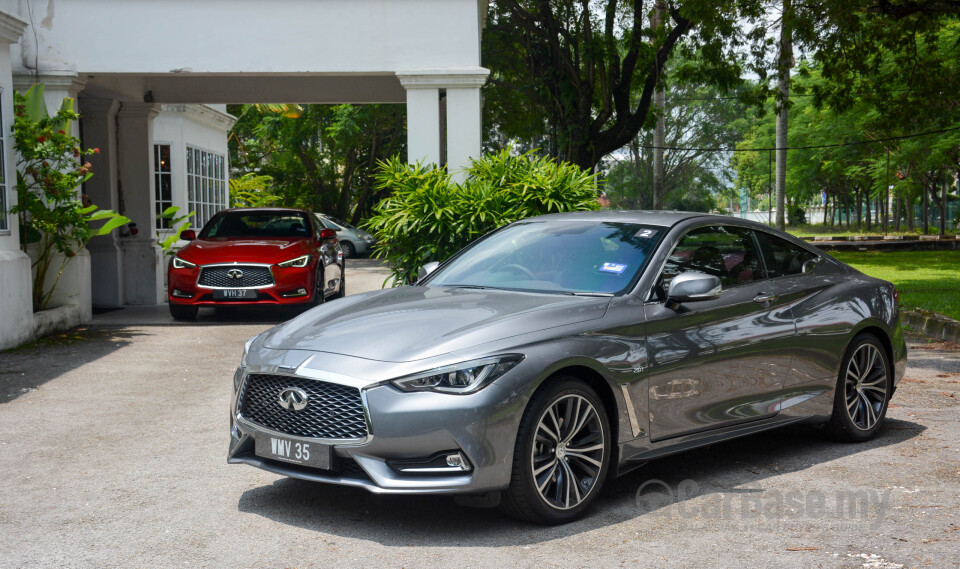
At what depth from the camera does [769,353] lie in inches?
249

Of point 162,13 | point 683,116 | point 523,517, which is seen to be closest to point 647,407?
point 523,517

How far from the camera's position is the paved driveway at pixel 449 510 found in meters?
4.73

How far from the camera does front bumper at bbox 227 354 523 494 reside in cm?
476

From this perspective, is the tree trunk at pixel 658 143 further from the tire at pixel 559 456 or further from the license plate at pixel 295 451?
the license plate at pixel 295 451

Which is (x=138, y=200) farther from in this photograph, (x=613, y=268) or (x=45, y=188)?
(x=613, y=268)

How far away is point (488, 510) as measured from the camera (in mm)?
5445

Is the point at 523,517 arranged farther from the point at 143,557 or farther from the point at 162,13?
the point at 162,13

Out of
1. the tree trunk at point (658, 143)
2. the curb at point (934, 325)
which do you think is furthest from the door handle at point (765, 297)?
the tree trunk at point (658, 143)

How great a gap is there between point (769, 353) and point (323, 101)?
560 inches

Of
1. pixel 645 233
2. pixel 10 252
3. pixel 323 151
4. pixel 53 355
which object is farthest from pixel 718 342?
pixel 323 151

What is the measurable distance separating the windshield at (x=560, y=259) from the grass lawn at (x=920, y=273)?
9.39 m

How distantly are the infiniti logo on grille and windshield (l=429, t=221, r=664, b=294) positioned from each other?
1.56 m

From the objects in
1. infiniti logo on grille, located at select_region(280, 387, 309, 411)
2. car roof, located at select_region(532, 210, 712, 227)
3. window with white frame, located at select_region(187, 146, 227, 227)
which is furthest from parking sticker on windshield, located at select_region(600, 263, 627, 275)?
window with white frame, located at select_region(187, 146, 227, 227)

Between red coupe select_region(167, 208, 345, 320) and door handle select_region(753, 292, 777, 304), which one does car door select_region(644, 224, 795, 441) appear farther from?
red coupe select_region(167, 208, 345, 320)
